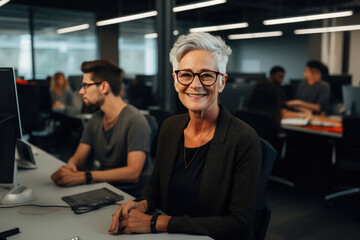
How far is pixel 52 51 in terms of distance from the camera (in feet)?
26.6

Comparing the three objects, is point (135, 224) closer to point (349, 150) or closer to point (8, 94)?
point (8, 94)

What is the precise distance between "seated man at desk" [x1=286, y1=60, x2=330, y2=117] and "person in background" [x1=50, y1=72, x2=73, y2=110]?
355 centimetres

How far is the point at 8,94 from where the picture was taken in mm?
1602

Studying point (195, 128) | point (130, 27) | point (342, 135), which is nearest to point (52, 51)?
point (130, 27)

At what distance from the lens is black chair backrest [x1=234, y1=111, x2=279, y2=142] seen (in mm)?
3830

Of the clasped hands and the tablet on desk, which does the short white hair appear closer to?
the clasped hands

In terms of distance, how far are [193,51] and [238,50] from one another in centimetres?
1206

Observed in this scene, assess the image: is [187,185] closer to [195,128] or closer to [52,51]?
[195,128]

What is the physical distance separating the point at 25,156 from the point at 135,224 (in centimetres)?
123

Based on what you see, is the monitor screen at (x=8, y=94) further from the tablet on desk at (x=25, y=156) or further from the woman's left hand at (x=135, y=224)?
the woman's left hand at (x=135, y=224)

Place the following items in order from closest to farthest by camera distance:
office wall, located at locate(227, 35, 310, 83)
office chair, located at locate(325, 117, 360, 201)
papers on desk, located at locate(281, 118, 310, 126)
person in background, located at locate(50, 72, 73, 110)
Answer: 1. office chair, located at locate(325, 117, 360, 201)
2. papers on desk, located at locate(281, 118, 310, 126)
3. person in background, located at locate(50, 72, 73, 110)
4. office wall, located at locate(227, 35, 310, 83)

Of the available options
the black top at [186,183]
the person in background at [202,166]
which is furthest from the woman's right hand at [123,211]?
the black top at [186,183]

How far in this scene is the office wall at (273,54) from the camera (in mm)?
11117

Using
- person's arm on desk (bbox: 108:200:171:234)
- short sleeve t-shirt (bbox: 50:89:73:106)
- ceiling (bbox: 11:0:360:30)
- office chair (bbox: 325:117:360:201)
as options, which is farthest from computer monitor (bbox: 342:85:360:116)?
ceiling (bbox: 11:0:360:30)
